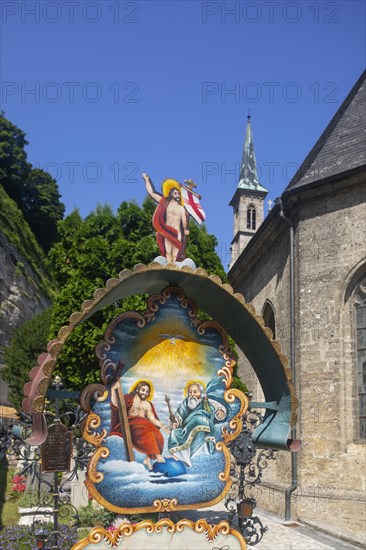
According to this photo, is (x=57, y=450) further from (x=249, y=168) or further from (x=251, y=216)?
(x=249, y=168)

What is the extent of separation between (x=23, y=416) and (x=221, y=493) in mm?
2510

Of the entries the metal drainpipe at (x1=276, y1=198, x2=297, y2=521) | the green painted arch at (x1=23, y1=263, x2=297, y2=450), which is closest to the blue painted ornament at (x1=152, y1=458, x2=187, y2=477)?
the green painted arch at (x1=23, y1=263, x2=297, y2=450)

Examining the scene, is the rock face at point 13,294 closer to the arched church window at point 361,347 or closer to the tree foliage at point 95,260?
the tree foliage at point 95,260

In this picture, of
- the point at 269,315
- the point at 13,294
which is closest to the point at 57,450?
the point at 269,315

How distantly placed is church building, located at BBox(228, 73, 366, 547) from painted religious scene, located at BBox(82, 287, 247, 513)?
6.57m

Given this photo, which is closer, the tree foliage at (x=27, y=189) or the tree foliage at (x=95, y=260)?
the tree foliage at (x=95, y=260)

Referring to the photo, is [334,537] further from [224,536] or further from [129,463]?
[129,463]

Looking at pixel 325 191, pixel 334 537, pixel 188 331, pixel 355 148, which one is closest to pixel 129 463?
pixel 188 331

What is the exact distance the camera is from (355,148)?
14312 millimetres

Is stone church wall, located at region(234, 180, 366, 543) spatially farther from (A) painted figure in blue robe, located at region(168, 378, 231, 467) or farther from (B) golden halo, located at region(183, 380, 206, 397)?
(B) golden halo, located at region(183, 380, 206, 397)

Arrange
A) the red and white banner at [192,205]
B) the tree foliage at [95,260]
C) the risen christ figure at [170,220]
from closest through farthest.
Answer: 1. the risen christ figure at [170,220]
2. the red and white banner at [192,205]
3. the tree foliage at [95,260]

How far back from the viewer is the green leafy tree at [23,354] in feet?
75.6

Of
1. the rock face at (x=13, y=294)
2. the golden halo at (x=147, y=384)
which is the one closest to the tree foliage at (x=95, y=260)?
the golden halo at (x=147, y=384)

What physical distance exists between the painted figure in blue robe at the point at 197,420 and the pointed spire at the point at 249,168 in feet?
127
